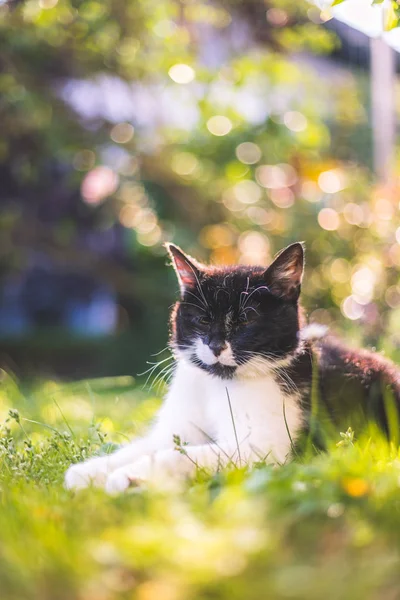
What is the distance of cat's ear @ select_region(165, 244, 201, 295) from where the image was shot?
2.67m

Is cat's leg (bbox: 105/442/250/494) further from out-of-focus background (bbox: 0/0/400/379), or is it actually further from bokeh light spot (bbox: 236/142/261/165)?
bokeh light spot (bbox: 236/142/261/165)

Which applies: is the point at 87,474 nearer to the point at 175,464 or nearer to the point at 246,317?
the point at 175,464

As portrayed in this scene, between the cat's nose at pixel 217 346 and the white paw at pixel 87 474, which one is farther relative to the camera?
the cat's nose at pixel 217 346

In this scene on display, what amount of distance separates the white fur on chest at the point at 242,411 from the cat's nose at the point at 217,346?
0.42ft

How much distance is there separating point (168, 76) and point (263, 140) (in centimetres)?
107

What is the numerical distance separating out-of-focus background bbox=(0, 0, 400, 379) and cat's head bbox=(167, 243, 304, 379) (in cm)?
218

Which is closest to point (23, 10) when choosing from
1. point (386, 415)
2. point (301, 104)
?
point (301, 104)

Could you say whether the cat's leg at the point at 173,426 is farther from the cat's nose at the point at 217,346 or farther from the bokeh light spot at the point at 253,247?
the bokeh light spot at the point at 253,247

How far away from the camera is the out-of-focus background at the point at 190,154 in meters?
5.70

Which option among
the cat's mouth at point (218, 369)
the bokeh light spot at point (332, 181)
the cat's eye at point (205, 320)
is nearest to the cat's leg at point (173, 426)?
the cat's mouth at point (218, 369)

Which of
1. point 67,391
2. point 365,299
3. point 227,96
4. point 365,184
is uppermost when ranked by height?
point 227,96

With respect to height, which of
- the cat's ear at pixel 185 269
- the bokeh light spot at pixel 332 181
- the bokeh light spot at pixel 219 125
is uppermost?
the bokeh light spot at pixel 219 125

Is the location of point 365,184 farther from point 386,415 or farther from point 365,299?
point 386,415

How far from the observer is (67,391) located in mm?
4441
